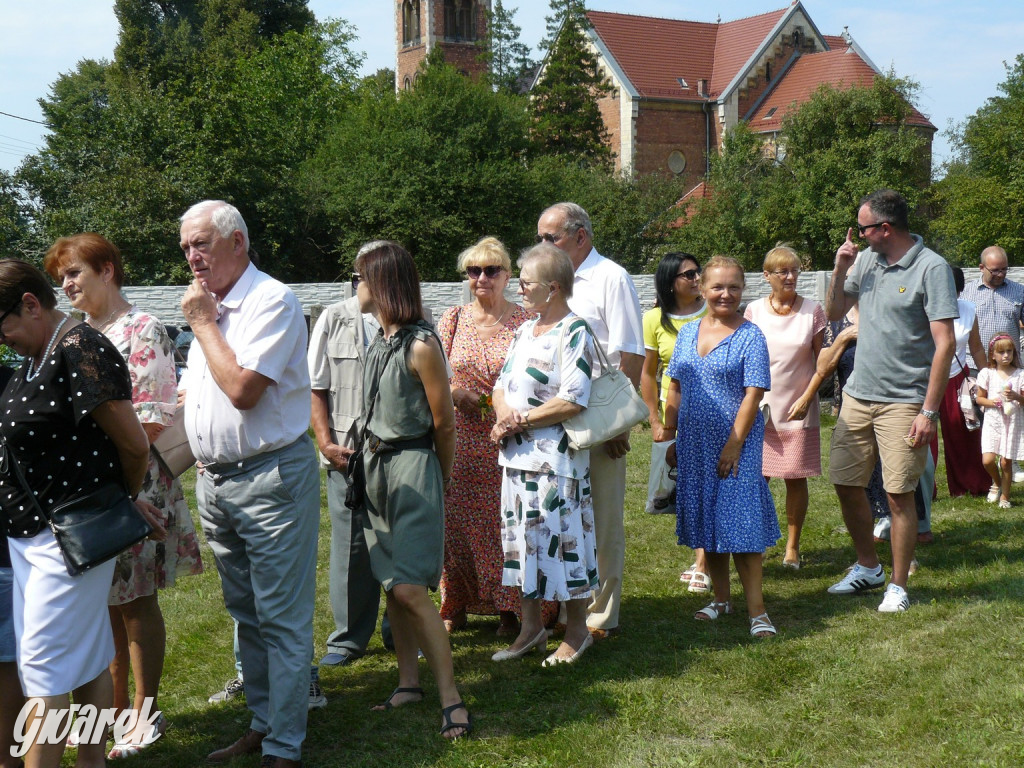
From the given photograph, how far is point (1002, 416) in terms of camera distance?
894 cm

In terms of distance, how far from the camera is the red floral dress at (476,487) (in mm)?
5512

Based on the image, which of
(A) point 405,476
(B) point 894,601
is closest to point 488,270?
(A) point 405,476

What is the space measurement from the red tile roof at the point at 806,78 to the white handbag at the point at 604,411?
196 feet

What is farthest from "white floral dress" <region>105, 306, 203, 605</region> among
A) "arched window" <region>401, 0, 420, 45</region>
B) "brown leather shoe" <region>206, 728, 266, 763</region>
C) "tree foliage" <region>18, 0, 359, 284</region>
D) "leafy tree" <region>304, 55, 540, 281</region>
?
"arched window" <region>401, 0, 420, 45</region>

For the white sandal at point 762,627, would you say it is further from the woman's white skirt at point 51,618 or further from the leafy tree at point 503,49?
the leafy tree at point 503,49

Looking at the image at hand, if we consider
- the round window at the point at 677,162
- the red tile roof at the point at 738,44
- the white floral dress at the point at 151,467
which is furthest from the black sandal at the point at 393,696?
the red tile roof at the point at 738,44

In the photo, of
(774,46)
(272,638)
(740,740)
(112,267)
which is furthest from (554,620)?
(774,46)

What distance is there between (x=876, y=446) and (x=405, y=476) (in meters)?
3.03

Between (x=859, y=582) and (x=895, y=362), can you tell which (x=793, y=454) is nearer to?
(x=859, y=582)

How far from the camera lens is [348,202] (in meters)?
39.1

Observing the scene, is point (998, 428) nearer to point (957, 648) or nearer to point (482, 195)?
point (957, 648)

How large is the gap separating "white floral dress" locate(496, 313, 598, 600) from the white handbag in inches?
2.3

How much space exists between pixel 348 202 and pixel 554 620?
34873mm

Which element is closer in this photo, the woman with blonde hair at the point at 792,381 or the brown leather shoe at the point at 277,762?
the brown leather shoe at the point at 277,762
